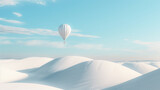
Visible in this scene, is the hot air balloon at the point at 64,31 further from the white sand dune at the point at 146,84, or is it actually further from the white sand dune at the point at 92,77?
the white sand dune at the point at 146,84

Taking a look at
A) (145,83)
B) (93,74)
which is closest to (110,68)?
(93,74)

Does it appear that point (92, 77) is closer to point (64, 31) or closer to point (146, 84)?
point (64, 31)

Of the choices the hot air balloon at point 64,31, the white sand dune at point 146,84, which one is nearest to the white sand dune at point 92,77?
the white sand dune at point 146,84

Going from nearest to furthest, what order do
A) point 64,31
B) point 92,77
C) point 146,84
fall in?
1. point 146,84
2. point 64,31
3. point 92,77

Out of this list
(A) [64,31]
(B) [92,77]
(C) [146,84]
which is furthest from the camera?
(B) [92,77]

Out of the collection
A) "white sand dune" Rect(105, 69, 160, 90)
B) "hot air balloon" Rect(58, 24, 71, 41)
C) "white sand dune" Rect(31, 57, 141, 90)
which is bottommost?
"white sand dune" Rect(31, 57, 141, 90)

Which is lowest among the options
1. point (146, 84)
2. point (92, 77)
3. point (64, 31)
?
point (92, 77)

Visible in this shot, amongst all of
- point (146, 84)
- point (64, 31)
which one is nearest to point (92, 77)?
point (64, 31)

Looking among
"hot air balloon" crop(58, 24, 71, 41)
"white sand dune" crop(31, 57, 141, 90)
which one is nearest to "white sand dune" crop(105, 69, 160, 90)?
"white sand dune" crop(31, 57, 141, 90)

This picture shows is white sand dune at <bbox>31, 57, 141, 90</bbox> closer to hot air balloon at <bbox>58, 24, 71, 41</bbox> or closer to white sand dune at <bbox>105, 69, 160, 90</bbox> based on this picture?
white sand dune at <bbox>105, 69, 160, 90</bbox>

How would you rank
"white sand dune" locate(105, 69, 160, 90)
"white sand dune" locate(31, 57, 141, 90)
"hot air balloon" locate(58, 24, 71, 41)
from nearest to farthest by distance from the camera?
"white sand dune" locate(105, 69, 160, 90) → "hot air balloon" locate(58, 24, 71, 41) → "white sand dune" locate(31, 57, 141, 90)

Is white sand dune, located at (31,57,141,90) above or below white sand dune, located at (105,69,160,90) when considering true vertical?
below

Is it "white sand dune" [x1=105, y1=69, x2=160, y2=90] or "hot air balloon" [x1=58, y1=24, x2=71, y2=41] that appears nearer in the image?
"white sand dune" [x1=105, y1=69, x2=160, y2=90]

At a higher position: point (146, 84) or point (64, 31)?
point (64, 31)
